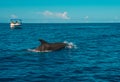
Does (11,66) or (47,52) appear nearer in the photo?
(11,66)

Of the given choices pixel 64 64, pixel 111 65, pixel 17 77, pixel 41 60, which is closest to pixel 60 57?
pixel 41 60

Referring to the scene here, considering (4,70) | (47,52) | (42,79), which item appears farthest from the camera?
(47,52)

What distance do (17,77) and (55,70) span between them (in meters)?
4.76

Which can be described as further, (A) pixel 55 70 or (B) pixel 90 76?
(A) pixel 55 70

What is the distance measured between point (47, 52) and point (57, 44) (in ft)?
12.6

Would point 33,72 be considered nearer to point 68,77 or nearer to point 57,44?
point 68,77

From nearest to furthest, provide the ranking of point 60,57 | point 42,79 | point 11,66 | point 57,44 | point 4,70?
point 42,79, point 4,70, point 11,66, point 60,57, point 57,44

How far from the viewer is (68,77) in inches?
1104

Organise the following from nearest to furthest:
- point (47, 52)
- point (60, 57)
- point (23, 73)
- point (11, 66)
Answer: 1. point (23, 73)
2. point (11, 66)
3. point (60, 57)
4. point (47, 52)

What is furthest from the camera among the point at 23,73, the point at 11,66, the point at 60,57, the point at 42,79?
the point at 60,57

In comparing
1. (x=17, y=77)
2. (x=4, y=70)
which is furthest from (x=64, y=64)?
(x=17, y=77)

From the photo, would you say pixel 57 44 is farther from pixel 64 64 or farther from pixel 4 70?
pixel 4 70

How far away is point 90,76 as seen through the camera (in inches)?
1124

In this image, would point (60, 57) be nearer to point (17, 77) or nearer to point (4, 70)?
point (4, 70)
